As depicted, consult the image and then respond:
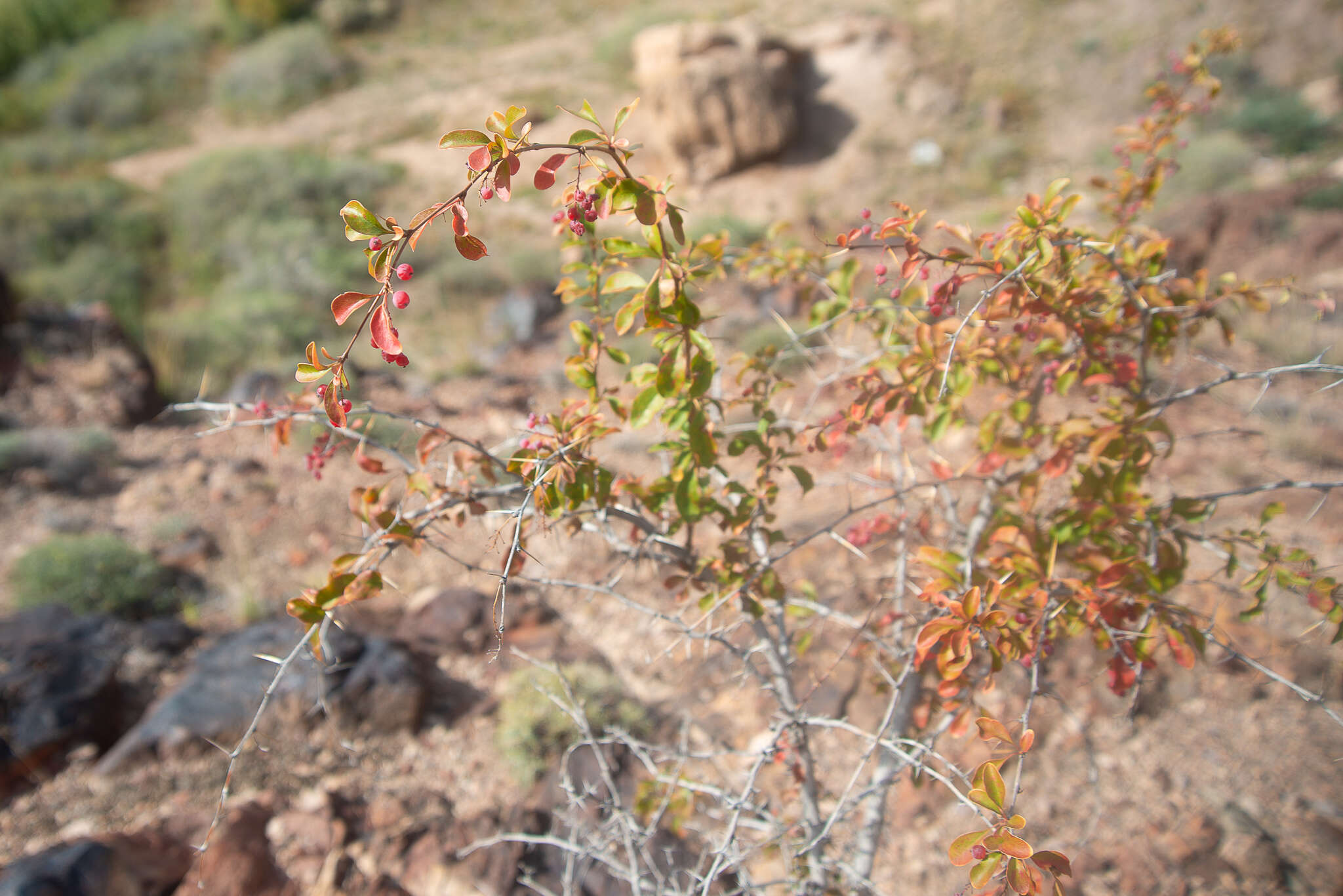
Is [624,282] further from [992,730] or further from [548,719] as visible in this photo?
[548,719]

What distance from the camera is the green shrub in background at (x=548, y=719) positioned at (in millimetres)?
2346

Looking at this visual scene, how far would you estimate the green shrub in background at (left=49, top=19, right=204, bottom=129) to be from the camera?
15195mm

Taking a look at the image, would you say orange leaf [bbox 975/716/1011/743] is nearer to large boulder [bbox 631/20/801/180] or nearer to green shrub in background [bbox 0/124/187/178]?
large boulder [bbox 631/20/801/180]

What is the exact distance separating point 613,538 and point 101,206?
11.4m

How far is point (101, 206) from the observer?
931 centimetres

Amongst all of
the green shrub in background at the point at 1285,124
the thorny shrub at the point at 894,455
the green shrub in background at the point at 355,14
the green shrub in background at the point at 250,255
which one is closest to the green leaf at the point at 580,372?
the thorny shrub at the point at 894,455

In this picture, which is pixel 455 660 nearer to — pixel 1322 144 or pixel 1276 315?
pixel 1276 315

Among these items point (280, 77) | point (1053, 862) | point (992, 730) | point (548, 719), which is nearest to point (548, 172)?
point (992, 730)

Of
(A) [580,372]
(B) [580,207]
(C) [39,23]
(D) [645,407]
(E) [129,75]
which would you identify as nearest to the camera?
(B) [580,207]

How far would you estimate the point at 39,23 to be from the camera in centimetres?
1791

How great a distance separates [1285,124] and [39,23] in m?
26.6

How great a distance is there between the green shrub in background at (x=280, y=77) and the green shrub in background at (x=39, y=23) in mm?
5455

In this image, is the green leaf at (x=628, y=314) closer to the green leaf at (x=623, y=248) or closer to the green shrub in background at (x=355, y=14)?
the green leaf at (x=623, y=248)

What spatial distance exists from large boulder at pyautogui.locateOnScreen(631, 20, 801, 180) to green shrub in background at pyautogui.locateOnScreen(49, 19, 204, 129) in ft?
40.5
